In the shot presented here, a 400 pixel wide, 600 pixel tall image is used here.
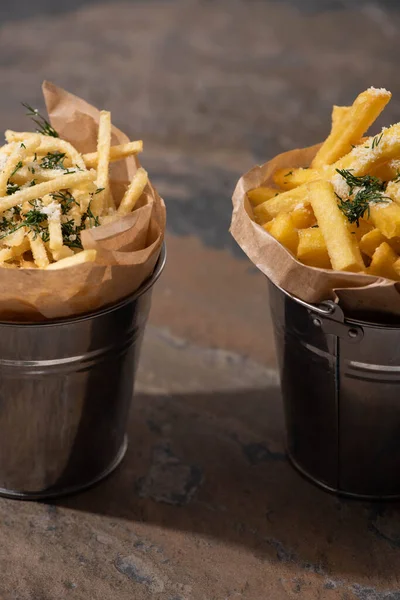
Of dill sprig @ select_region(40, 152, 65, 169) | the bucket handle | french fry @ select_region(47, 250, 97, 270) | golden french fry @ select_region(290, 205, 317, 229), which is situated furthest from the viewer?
dill sprig @ select_region(40, 152, 65, 169)

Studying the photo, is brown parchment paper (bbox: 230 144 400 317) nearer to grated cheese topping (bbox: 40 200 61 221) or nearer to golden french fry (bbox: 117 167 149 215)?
golden french fry (bbox: 117 167 149 215)

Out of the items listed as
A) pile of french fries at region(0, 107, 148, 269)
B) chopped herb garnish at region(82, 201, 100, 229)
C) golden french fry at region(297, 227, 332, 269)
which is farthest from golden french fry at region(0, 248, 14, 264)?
golden french fry at region(297, 227, 332, 269)

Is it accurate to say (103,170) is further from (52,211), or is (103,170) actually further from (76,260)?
(76,260)

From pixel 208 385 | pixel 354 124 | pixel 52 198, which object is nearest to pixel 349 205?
pixel 354 124

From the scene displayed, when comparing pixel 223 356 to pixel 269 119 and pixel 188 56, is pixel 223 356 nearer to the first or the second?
pixel 269 119

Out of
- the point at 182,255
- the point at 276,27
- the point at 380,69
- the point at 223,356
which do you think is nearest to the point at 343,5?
the point at 276,27
